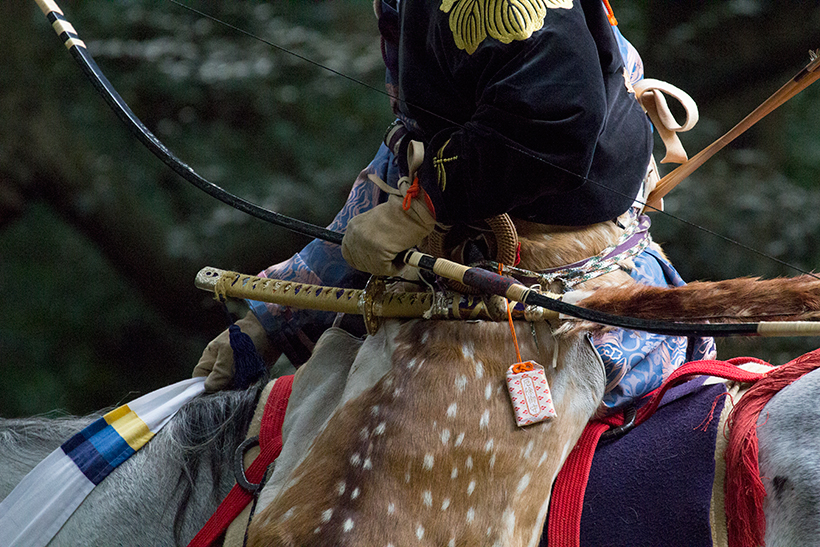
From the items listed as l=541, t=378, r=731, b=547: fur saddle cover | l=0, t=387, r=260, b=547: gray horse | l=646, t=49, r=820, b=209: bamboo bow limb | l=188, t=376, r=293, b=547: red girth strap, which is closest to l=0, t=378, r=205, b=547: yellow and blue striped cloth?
l=0, t=387, r=260, b=547: gray horse

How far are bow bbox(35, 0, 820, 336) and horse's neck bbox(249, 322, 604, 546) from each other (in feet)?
0.40

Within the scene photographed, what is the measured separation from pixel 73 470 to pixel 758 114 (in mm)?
1212

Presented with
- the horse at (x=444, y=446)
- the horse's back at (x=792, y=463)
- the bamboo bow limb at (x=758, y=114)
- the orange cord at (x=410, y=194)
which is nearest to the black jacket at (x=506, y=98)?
the orange cord at (x=410, y=194)

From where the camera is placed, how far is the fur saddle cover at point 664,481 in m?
0.91

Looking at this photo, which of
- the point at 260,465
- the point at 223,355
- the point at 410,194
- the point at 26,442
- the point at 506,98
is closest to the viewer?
the point at 506,98

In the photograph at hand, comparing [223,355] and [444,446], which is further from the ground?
[223,355]

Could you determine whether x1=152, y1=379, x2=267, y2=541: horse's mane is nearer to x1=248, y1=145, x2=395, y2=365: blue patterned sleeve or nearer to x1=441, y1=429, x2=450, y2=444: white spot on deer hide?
x1=248, y1=145, x2=395, y2=365: blue patterned sleeve

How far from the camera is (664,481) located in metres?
0.94

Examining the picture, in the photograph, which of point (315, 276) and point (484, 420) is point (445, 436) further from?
point (315, 276)

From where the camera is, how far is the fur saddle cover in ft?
3.00

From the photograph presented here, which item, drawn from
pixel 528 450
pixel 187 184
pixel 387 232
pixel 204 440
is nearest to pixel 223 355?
pixel 204 440

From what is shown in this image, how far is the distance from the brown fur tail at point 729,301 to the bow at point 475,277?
3.6 inches

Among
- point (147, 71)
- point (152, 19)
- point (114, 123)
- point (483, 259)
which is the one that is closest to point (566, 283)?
point (483, 259)

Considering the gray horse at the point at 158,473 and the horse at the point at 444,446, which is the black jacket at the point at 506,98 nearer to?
the horse at the point at 444,446
